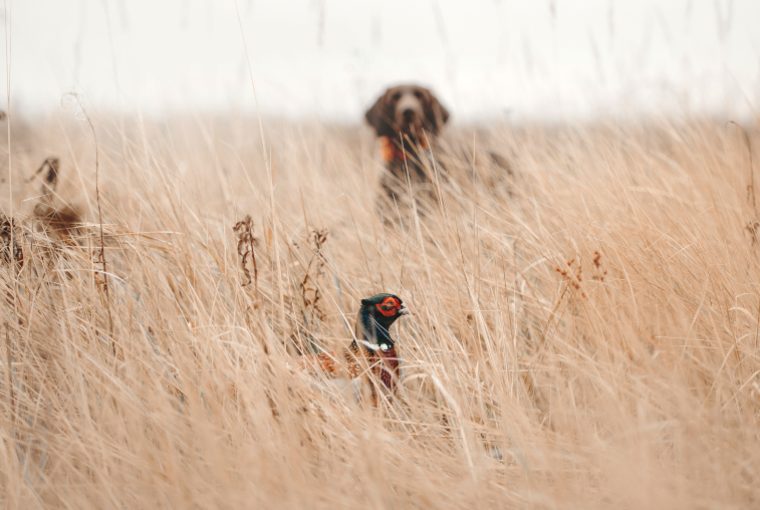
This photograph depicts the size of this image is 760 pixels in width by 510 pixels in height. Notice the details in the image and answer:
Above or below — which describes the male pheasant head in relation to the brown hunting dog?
below

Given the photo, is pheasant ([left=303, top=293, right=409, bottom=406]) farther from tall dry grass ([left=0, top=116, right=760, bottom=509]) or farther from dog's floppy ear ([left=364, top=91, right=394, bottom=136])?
dog's floppy ear ([left=364, top=91, right=394, bottom=136])

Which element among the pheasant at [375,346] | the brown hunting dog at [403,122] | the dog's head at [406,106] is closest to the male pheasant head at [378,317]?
the pheasant at [375,346]

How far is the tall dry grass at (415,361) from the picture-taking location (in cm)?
119

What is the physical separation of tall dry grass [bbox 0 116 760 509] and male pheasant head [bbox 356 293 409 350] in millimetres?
91

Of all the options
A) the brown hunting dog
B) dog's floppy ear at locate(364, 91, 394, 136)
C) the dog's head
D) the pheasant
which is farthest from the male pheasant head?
dog's floppy ear at locate(364, 91, 394, 136)

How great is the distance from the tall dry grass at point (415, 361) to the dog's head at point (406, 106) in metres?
1.37

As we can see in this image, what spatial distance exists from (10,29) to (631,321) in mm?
1899

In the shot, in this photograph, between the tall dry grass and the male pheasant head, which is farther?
the male pheasant head

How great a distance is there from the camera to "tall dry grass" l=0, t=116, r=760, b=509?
119 cm

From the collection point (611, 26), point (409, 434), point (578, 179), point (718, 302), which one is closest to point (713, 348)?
point (718, 302)

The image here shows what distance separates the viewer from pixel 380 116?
13.2ft

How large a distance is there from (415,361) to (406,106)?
227 centimetres

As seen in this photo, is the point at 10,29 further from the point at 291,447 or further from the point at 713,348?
the point at 713,348

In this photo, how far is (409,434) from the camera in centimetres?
138
